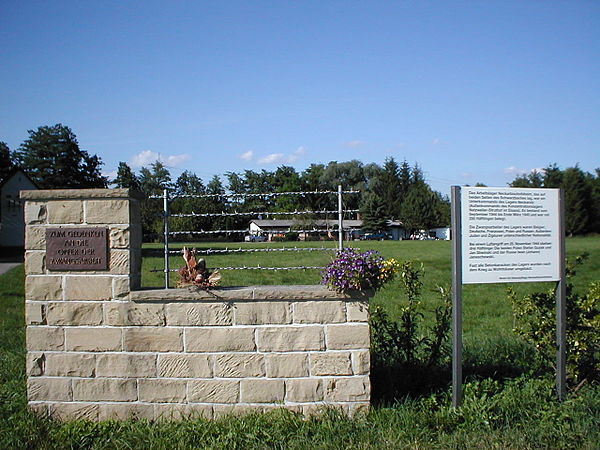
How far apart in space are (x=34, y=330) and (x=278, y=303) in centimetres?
212

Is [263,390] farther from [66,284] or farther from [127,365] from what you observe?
[66,284]

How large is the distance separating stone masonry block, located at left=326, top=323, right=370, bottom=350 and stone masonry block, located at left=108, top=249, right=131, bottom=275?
1.77 meters

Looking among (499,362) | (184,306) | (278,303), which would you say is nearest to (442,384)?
(499,362)

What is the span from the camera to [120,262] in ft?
15.0

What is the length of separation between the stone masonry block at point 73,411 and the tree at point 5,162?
5335 cm

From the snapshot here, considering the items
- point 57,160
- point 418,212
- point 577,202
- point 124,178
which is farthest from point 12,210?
point 577,202

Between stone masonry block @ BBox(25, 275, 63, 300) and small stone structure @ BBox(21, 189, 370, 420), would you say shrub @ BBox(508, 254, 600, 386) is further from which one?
stone masonry block @ BBox(25, 275, 63, 300)

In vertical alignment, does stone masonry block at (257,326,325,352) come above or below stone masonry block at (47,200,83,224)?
below

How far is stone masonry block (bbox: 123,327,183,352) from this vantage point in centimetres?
452

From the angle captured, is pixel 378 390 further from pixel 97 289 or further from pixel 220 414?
pixel 97 289

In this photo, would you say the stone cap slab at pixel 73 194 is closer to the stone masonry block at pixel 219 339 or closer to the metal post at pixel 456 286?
the stone masonry block at pixel 219 339

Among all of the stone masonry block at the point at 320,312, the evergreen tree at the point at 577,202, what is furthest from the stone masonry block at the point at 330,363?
the evergreen tree at the point at 577,202

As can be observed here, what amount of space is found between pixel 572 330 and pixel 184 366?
11.9 ft

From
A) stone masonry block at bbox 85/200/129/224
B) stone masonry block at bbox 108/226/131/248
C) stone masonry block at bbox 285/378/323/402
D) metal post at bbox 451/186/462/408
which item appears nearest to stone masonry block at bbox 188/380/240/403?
stone masonry block at bbox 285/378/323/402
